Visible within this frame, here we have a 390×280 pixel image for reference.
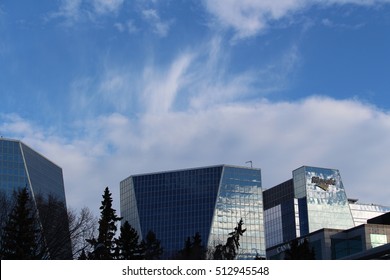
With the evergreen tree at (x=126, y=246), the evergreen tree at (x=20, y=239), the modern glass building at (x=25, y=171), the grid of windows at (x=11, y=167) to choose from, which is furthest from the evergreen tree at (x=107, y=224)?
the grid of windows at (x=11, y=167)

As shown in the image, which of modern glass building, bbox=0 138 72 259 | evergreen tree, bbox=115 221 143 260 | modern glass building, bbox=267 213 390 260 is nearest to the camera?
evergreen tree, bbox=115 221 143 260

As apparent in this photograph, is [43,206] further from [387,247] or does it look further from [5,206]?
[387,247]

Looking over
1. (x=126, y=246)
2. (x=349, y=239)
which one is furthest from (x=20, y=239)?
(x=349, y=239)

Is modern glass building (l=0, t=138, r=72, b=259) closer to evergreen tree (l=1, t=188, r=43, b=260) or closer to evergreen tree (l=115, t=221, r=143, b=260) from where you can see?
Answer: evergreen tree (l=115, t=221, r=143, b=260)

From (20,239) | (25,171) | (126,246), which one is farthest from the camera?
(25,171)

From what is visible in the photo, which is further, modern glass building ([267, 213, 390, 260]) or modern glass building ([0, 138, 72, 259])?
modern glass building ([0, 138, 72, 259])

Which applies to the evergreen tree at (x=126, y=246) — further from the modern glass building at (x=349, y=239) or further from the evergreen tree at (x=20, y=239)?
the modern glass building at (x=349, y=239)

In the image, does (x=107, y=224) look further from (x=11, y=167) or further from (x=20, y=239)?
(x=11, y=167)

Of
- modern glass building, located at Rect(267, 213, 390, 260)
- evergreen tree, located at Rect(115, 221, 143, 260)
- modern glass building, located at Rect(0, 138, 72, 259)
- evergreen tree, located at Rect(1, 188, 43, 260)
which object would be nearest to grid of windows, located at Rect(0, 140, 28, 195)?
modern glass building, located at Rect(0, 138, 72, 259)

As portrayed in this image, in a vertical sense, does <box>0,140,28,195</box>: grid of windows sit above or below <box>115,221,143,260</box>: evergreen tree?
above
